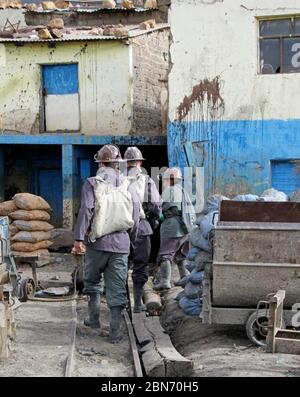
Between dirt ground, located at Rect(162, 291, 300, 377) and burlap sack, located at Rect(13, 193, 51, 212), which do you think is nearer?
dirt ground, located at Rect(162, 291, 300, 377)

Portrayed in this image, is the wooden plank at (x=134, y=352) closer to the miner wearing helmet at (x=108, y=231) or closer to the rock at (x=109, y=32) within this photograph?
the miner wearing helmet at (x=108, y=231)

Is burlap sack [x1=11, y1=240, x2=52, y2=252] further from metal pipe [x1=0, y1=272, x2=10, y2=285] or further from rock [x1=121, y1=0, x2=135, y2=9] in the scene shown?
rock [x1=121, y1=0, x2=135, y2=9]

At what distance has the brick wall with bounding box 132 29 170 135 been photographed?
58.0 feet

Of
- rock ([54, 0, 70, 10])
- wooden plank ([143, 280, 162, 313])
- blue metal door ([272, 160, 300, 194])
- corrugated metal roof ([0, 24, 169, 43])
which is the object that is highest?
rock ([54, 0, 70, 10])

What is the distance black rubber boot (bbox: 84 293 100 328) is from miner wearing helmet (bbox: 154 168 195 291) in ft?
7.18

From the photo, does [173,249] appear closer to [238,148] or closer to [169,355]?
[169,355]

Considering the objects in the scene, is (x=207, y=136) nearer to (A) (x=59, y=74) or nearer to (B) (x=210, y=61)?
(B) (x=210, y=61)

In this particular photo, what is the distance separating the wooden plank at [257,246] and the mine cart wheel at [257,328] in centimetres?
51

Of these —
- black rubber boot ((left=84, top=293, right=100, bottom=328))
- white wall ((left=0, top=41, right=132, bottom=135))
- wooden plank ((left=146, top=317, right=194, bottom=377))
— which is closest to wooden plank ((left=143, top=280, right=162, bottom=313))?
wooden plank ((left=146, top=317, right=194, bottom=377))

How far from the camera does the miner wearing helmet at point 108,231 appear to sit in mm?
7113

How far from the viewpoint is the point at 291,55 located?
1395 centimetres

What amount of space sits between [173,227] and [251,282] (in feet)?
11.2

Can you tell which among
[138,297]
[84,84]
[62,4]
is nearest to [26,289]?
[138,297]

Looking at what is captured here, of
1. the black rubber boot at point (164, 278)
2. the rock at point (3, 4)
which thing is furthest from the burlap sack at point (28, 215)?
the rock at point (3, 4)
